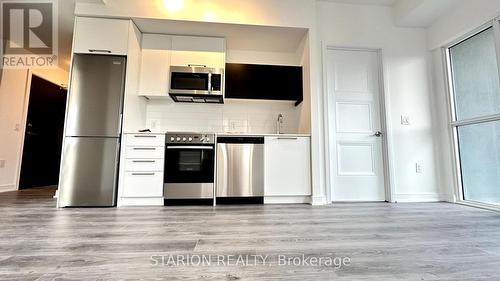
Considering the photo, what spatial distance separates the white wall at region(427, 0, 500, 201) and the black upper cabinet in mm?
1940

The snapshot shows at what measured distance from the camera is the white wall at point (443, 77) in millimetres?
2739

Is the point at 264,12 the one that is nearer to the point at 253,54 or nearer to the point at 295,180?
A: the point at 253,54

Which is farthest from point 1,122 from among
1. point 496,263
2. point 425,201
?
point 425,201

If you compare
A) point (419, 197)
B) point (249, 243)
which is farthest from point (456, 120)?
point (249, 243)

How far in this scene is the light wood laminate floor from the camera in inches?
38.4

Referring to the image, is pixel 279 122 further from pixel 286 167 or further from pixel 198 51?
pixel 198 51

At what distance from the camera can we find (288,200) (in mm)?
2770

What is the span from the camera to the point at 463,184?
2.88m

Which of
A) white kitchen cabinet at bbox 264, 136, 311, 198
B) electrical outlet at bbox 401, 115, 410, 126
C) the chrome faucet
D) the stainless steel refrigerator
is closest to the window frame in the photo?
electrical outlet at bbox 401, 115, 410, 126

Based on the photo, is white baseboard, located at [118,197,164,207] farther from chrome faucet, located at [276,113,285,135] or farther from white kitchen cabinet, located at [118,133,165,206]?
chrome faucet, located at [276,113,285,135]

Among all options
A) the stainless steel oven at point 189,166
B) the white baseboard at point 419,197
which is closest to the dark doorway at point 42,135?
the stainless steel oven at point 189,166

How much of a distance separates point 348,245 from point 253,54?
2.99 m

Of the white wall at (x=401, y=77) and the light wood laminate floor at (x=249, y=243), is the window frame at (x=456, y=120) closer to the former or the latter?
the white wall at (x=401, y=77)
